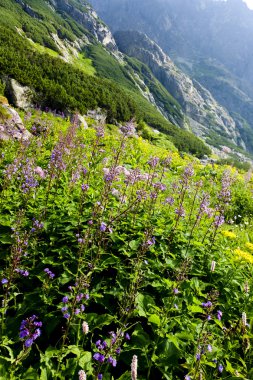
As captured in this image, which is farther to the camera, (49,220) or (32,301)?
(49,220)

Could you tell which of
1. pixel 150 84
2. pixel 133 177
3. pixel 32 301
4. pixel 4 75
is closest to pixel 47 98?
pixel 4 75

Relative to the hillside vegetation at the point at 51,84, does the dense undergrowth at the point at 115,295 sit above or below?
Result: above

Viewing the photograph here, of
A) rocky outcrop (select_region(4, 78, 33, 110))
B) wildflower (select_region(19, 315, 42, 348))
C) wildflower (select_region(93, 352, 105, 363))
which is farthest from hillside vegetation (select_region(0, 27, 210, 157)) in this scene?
wildflower (select_region(93, 352, 105, 363))

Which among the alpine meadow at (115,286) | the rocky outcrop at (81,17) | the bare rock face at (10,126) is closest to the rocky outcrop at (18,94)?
the bare rock face at (10,126)

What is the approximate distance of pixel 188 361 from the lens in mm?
3572

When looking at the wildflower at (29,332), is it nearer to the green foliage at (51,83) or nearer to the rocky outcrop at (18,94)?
the rocky outcrop at (18,94)

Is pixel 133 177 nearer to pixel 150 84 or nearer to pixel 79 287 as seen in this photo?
pixel 79 287

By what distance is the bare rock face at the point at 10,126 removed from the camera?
36.1 ft

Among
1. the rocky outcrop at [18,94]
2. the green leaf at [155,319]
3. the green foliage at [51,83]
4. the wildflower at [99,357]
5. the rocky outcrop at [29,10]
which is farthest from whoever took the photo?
the rocky outcrop at [29,10]

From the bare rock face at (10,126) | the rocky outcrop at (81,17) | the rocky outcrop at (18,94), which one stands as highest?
the bare rock face at (10,126)

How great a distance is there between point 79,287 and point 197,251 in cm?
314

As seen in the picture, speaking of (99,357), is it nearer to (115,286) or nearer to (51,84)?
(115,286)

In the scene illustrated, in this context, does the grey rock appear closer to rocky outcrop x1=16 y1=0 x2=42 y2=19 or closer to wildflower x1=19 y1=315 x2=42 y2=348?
wildflower x1=19 y1=315 x2=42 y2=348

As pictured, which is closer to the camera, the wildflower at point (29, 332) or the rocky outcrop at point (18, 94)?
the wildflower at point (29, 332)
